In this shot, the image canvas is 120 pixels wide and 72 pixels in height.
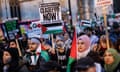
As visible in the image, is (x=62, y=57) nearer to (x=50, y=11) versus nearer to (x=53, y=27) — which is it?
(x=53, y=27)

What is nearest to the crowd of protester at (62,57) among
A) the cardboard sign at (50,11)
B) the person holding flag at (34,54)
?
the person holding flag at (34,54)

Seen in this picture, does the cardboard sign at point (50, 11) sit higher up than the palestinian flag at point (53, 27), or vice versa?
the cardboard sign at point (50, 11)

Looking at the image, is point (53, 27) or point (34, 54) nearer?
point (34, 54)

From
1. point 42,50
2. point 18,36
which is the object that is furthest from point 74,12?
point 42,50

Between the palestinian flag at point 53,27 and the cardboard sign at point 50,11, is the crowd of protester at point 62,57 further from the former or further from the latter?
the cardboard sign at point 50,11

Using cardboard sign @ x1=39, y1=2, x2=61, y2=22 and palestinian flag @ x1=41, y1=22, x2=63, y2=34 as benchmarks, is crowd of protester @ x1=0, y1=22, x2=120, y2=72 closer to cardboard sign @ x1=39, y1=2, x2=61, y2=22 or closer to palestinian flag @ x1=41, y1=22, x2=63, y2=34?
palestinian flag @ x1=41, y1=22, x2=63, y2=34

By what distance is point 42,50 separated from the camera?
25.1 ft

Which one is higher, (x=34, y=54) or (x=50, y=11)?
(x=50, y=11)

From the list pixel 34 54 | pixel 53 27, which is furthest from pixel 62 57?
pixel 53 27

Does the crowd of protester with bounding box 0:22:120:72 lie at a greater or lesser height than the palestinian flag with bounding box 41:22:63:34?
lesser

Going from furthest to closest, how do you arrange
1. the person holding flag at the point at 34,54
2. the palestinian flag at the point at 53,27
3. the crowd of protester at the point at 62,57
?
the palestinian flag at the point at 53,27 → the person holding flag at the point at 34,54 → the crowd of protester at the point at 62,57

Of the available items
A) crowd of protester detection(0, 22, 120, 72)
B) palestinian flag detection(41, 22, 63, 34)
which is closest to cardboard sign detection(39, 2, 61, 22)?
palestinian flag detection(41, 22, 63, 34)

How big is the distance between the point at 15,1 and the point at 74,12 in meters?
4.95

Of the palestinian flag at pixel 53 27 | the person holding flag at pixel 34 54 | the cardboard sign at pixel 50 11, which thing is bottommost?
the person holding flag at pixel 34 54
